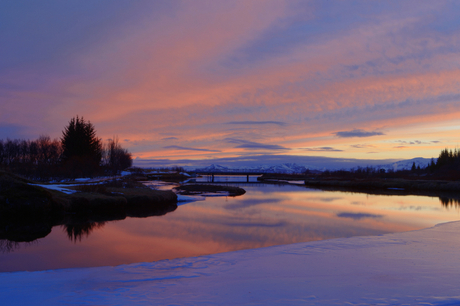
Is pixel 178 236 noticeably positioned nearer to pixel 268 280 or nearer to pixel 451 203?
pixel 268 280

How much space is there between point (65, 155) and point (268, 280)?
6130cm

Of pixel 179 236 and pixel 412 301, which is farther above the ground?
pixel 412 301

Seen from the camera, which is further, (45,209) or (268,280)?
(45,209)

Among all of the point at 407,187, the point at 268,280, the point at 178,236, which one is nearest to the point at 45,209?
the point at 178,236

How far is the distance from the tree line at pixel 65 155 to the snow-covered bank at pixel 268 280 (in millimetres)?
25594

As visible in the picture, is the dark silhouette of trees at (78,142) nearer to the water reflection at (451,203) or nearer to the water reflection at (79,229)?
the water reflection at (79,229)

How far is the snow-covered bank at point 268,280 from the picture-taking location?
6566mm

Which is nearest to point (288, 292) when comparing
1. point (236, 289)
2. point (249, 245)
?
point (236, 289)

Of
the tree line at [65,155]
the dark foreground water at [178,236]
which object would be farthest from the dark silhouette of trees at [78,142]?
the dark foreground water at [178,236]

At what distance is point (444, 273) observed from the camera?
8.24m

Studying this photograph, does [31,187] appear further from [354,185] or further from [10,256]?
[354,185]

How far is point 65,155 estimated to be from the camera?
195 ft

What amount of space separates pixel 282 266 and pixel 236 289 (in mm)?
2817

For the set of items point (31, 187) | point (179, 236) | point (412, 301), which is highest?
point (31, 187)
